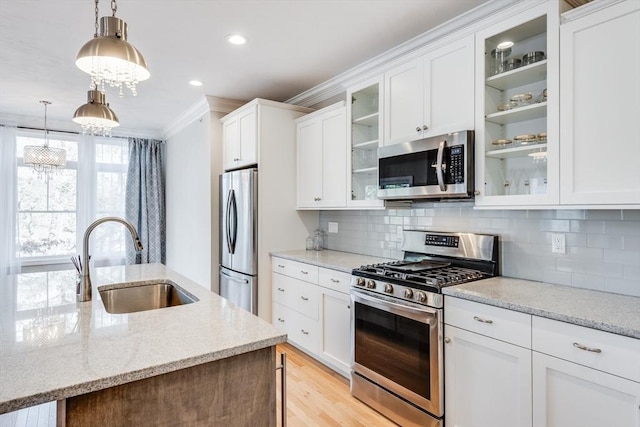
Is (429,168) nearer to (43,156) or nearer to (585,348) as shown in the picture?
(585,348)

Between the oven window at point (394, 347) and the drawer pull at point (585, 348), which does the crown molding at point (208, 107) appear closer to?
the oven window at point (394, 347)

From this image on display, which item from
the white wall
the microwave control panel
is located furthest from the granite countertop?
the white wall

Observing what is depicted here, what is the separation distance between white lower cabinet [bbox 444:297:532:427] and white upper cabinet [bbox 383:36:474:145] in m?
1.13

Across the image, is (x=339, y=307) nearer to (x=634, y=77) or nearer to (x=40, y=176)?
(x=634, y=77)

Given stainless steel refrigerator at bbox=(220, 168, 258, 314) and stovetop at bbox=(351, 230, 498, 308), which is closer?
stovetop at bbox=(351, 230, 498, 308)

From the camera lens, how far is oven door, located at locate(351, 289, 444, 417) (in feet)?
6.66

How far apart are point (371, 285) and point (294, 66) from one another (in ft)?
6.87

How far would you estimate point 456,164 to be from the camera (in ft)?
7.33

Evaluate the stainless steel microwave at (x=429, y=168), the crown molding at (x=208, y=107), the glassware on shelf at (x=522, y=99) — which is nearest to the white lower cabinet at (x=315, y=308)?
the stainless steel microwave at (x=429, y=168)

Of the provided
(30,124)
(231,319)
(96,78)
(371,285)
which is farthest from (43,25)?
(30,124)

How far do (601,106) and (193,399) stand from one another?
210 cm

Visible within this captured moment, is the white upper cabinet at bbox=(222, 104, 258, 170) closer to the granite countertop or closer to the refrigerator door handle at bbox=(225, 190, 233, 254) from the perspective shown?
the refrigerator door handle at bbox=(225, 190, 233, 254)

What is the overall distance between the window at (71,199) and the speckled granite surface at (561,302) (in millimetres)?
5478

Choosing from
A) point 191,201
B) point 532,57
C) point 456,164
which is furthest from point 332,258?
point 191,201
